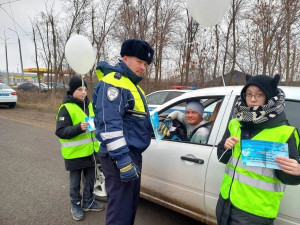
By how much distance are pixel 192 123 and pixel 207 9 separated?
1.33m

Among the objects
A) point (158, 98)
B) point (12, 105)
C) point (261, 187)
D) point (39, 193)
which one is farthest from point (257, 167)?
point (12, 105)

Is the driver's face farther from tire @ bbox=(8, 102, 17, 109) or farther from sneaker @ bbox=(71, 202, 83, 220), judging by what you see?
tire @ bbox=(8, 102, 17, 109)

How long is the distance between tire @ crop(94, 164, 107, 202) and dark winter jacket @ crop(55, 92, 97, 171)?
351 millimetres

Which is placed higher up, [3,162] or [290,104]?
[290,104]

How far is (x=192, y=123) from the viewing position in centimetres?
290

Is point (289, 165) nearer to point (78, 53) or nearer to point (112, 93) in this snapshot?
point (112, 93)

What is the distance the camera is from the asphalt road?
3.00 metres

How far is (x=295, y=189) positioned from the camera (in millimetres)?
1842

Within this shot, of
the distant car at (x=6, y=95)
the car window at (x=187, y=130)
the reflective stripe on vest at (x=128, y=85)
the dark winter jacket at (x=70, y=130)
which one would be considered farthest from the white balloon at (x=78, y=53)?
the distant car at (x=6, y=95)

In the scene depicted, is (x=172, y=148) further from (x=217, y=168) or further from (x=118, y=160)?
(x=118, y=160)

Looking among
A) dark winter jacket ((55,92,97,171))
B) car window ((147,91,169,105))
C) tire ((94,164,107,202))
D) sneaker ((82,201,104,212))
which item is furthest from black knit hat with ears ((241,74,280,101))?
car window ((147,91,169,105))

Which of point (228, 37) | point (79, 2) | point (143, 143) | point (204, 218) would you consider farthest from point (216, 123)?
point (79, 2)

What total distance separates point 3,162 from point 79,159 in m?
2.95

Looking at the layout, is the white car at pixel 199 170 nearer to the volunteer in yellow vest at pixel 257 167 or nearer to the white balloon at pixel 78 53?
the volunteer in yellow vest at pixel 257 167
